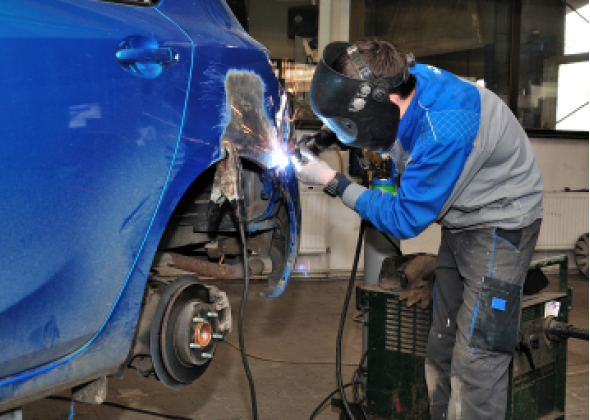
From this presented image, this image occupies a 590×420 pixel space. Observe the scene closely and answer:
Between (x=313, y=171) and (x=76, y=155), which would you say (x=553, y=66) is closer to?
(x=313, y=171)

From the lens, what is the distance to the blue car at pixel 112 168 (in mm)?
1323

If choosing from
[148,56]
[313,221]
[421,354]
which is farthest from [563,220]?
[148,56]

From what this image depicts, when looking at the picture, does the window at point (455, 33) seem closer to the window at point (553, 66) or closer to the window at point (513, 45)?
the window at point (513, 45)

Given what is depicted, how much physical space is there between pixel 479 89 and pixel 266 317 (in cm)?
315

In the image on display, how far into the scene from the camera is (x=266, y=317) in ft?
16.2

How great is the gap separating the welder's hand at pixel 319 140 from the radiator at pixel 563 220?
5.46 meters

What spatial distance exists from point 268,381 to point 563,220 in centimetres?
520

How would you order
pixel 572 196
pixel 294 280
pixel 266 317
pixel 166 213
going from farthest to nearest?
pixel 572 196 → pixel 294 280 → pixel 266 317 → pixel 166 213

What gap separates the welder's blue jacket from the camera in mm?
2006

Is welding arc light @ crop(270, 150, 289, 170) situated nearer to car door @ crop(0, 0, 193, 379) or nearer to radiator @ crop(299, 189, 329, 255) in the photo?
car door @ crop(0, 0, 193, 379)

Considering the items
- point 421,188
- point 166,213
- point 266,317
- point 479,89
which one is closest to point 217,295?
point 166,213

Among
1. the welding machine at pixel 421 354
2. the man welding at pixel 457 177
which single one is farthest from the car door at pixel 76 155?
the welding machine at pixel 421 354

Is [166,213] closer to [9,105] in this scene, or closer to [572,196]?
[9,105]

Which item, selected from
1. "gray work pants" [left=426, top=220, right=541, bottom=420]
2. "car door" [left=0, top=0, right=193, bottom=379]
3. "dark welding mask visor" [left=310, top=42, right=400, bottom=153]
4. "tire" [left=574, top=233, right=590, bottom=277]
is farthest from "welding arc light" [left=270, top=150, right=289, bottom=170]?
"tire" [left=574, top=233, right=590, bottom=277]
